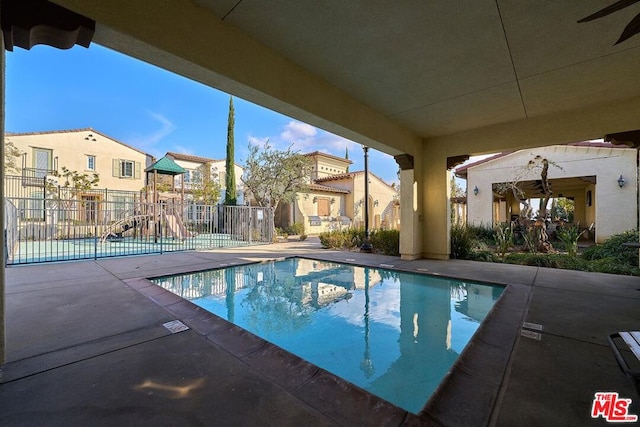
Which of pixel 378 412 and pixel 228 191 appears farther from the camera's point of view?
pixel 228 191

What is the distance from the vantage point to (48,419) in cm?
163

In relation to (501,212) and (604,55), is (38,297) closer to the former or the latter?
(604,55)

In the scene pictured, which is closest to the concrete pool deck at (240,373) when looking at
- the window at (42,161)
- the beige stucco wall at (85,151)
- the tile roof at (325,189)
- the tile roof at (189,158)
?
the tile roof at (325,189)

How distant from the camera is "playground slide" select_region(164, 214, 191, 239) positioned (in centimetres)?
1237

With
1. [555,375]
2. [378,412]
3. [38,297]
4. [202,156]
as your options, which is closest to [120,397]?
[378,412]

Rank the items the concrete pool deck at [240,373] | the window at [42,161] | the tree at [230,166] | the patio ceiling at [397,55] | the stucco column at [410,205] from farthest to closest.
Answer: the tree at [230,166] < the window at [42,161] < the stucco column at [410,205] < the patio ceiling at [397,55] < the concrete pool deck at [240,373]

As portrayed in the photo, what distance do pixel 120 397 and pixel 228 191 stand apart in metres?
16.5

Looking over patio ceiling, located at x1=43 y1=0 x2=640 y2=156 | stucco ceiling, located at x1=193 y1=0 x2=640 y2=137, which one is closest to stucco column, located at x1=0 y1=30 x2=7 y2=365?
patio ceiling, located at x1=43 y1=0 x2=640 y2=156

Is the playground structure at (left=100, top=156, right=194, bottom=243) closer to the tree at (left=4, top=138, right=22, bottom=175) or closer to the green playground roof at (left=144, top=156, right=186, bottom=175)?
the green playground roof at (left=144, top=156, right=186, bottom=175)

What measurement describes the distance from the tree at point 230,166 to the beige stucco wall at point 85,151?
7.04 metres

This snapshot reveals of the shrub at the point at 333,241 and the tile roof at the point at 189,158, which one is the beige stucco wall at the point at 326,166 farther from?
the shrub at the point at 333,241

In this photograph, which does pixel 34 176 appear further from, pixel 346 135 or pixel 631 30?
pixel 631 30

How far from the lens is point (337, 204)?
2053 centimetres

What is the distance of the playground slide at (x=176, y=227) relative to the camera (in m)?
12.4
